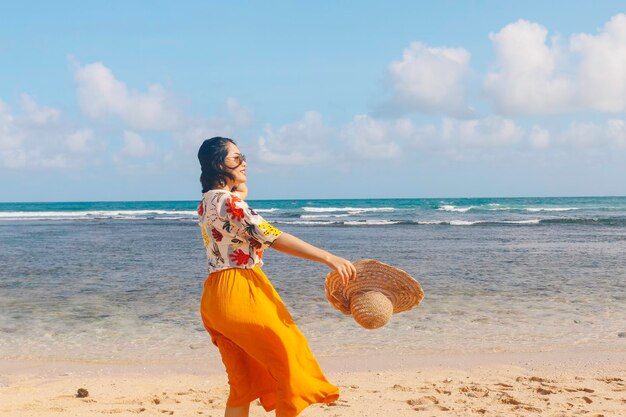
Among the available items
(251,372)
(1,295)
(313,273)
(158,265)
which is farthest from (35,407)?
(158,265)

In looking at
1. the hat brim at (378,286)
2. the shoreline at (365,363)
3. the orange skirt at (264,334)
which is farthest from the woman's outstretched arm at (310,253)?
the shoreline at (365,363)

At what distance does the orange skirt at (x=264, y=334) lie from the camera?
125 inches

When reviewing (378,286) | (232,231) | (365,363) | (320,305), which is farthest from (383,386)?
(320,305)

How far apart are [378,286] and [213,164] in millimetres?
1132

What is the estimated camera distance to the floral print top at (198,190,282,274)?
10.3 feet

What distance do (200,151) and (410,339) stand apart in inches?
182

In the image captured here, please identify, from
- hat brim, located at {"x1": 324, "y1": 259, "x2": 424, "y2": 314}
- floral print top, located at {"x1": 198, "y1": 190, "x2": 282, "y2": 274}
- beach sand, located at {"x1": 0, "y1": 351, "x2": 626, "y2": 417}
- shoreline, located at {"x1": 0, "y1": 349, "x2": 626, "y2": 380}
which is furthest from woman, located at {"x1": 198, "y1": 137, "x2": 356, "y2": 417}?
shoreline, located at {"x1": 0, "y1": 349, "x2": 626, "y2": 380}

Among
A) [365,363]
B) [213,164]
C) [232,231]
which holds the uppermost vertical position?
[213,164]

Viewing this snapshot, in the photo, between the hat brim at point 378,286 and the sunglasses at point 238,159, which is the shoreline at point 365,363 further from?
the sunglasses at point 238,159

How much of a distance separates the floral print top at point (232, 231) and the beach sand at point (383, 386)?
1.92 m

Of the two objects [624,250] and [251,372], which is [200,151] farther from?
[624,250]

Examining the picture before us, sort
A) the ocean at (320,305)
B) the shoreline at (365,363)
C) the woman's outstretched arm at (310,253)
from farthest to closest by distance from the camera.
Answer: the ocean at (320,305) < the shoreline at (365,363) < the woman's outstretched arm at (310,253)

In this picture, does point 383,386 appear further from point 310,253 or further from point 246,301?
point 310,253

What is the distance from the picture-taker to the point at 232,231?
126 inches
